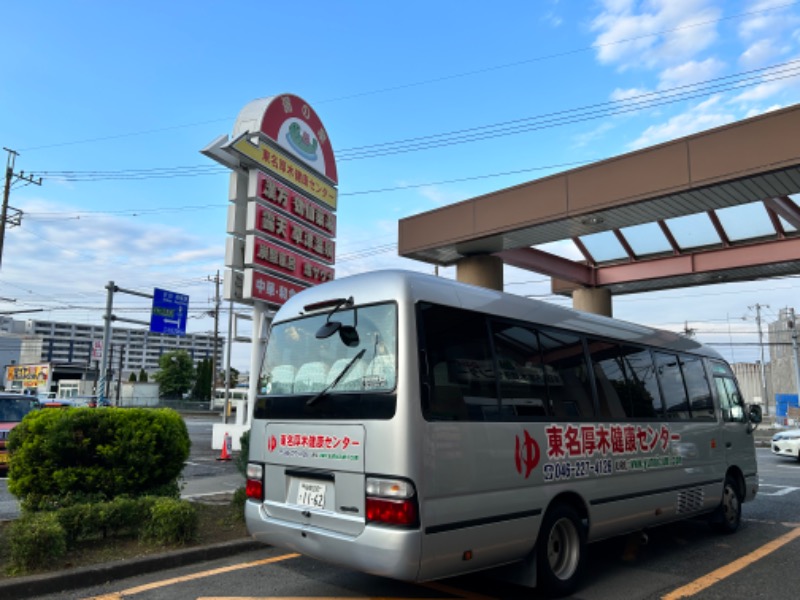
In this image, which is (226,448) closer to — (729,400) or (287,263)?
(287,263)

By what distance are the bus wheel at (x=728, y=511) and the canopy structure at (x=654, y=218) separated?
168 inches

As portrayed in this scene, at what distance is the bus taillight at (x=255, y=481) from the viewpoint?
5.11 m

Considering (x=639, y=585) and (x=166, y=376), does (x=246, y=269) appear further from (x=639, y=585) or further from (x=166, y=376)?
(x=166, y=376)

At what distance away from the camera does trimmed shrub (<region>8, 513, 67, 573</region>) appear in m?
4.87

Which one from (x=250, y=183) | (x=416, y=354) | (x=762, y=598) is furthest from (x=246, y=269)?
(x=762, y=598)

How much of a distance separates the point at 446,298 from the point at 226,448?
1254 cm

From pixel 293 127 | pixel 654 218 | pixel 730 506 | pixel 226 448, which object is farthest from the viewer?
pixel 226 448

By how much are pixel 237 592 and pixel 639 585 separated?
136 inches

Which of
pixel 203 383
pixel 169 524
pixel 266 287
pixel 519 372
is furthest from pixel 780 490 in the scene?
pixel 203 383

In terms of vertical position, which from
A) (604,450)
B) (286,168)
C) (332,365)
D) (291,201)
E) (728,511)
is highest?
(286,168)

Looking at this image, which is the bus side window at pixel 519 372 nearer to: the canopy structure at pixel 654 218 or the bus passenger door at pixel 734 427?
the bus passenger door at pixel 734 427

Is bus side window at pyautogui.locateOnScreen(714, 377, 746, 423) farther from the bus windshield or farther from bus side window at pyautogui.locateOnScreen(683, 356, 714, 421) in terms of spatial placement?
the bus windshield

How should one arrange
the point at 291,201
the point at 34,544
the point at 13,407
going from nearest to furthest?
the point at 34,544, the point at 13,407, the point at 291,201

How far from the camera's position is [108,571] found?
5.03 m
